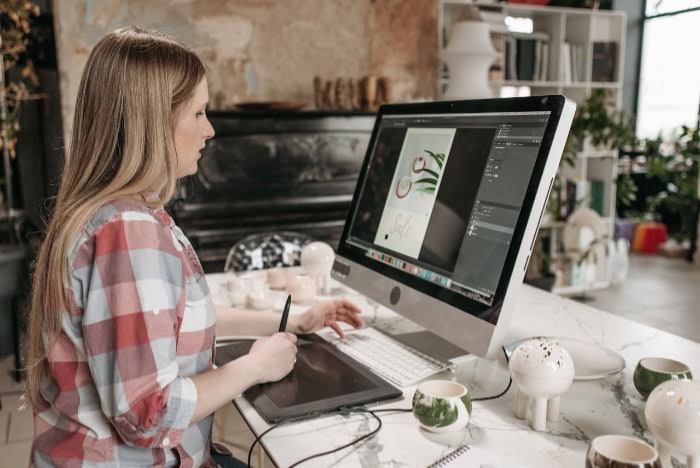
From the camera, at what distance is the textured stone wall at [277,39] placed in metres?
3.24

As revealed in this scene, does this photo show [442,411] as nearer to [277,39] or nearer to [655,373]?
[655,373]

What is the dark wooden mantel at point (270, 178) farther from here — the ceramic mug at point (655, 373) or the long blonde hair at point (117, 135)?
the ceramic mug at point (655, 373)

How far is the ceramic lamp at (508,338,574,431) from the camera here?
0.92m

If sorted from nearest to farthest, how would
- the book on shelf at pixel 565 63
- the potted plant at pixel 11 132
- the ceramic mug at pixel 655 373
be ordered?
the ceramic mug at pixel 655 373 < the potted plant at pixel 11 132 < the book on shelf at pixel 565 63

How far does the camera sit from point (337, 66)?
3.98 metres

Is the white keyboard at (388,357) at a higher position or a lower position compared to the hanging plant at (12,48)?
lower

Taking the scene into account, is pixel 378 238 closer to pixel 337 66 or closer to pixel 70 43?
pixel 70 43

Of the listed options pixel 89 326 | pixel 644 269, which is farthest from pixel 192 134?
pixel 644 269

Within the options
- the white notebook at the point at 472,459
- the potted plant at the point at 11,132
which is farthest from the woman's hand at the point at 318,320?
the potted plant at the point at 11,132

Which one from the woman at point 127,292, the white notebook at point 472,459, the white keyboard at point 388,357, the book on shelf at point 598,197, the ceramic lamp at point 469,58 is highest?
the ceramic lamp at point 469,58

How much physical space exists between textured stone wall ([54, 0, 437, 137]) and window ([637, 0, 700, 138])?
10.9ft

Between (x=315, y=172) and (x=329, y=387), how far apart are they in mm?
2623

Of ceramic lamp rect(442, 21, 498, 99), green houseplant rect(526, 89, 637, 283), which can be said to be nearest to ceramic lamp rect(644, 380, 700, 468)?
ceramic lamp rect(442, 21, 498, 99)

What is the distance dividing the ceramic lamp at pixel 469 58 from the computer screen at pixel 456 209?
7.35ft
